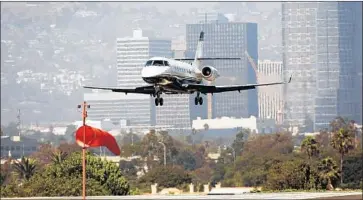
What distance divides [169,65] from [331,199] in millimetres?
77707

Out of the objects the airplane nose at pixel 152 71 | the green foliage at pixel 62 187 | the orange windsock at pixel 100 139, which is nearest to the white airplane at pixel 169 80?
the airplane nose at pixel 152 71

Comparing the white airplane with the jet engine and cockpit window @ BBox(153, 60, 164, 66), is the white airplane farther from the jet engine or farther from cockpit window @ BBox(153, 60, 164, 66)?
the jet engine

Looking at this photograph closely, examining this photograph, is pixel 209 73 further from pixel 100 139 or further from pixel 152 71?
pixel 152 71

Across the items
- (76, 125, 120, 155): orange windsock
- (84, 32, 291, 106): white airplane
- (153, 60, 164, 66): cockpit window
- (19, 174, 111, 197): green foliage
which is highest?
(153, 60, 164, 66): cockpit window

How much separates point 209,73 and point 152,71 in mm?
11286

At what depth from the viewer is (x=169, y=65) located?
8038 cm

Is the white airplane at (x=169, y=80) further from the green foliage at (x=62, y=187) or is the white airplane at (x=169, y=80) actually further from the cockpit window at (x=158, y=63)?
the green foliage at (x=62, y=187)

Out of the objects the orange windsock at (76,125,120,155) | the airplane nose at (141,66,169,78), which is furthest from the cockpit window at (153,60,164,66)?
the orange windsock at (76,125,120,155)

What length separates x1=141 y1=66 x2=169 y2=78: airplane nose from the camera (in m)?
77.9

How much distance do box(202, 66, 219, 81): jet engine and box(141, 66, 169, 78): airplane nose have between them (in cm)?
968

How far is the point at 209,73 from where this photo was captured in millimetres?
88938

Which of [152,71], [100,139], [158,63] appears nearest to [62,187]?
[100,139]

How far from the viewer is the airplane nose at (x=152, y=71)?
7794 centimetres

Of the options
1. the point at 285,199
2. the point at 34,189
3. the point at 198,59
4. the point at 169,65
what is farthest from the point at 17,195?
the point at 169,65
